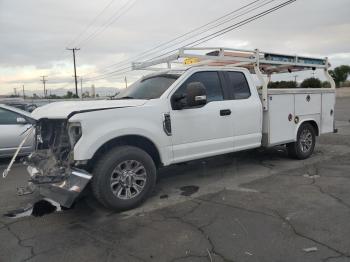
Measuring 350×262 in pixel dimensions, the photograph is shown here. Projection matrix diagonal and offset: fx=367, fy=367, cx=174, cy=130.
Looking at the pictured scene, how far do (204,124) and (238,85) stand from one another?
1212 mm

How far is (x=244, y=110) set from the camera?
6395mm

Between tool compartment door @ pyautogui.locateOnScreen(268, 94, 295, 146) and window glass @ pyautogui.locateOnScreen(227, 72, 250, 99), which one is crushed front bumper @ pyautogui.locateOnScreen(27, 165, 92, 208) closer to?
window glass @ pyautogui.locateOnScreen(227, 72, 250, 99)

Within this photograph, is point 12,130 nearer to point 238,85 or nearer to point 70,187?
point 70,187

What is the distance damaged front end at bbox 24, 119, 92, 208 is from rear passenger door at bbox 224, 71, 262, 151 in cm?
277

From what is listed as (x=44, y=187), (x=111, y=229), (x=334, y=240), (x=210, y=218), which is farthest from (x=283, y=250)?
(x=44, y=187)

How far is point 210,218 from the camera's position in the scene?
4.54 metres

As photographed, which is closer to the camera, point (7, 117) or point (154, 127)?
point (154, 127)

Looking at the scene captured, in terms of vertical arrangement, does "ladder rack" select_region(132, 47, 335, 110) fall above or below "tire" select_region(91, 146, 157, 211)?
above

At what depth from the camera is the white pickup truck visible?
15.4 ft

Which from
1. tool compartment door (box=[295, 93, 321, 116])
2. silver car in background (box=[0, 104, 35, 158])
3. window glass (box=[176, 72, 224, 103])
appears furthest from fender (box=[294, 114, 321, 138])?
silver car in background (box=[0, 104, 35, 158])

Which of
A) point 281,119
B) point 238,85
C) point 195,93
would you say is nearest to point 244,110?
point 238,85

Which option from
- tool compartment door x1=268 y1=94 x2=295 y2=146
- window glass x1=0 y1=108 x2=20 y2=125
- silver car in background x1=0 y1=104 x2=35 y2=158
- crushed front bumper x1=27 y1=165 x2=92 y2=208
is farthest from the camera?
window glass x1=0 y1=108 x2=20 y2=125

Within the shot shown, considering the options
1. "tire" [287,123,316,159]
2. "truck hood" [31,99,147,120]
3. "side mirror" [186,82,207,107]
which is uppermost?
"side mirror" [186,82,207,107]

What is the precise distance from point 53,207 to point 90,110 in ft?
5.20
